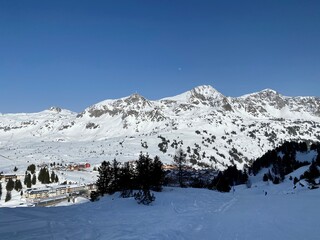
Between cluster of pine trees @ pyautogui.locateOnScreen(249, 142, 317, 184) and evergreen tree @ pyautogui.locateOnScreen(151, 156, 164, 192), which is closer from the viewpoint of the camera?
evergreen tree @ pyautogui.locateOnScreen(151, 156, 164, 192)

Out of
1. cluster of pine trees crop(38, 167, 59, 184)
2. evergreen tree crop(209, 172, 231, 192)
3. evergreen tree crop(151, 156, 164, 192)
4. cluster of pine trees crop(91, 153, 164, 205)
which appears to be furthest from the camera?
cluster of pine trees crop(38, 167, 59, 184)

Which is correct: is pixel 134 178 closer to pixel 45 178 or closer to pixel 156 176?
pixel 156 176

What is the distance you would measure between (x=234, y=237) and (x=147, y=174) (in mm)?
33726

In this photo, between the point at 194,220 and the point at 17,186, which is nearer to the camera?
the point at 194,220

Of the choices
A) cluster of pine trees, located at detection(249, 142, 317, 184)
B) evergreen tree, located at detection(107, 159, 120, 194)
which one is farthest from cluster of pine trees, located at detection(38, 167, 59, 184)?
evergreen tree, located at detection(107, 159, 120, 194)

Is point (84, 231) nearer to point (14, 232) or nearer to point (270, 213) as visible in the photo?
point (14, 232)

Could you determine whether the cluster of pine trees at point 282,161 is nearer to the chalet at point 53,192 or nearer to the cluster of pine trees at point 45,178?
the chalet at point 53,192

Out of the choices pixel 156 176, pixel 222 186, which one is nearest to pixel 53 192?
pixel 222 186

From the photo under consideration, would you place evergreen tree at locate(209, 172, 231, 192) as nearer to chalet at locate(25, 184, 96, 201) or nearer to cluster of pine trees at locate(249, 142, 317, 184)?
cluster of pine trees at locate(249, 142, 317, 184)

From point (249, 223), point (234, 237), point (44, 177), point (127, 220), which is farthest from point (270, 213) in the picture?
point (44, 177)

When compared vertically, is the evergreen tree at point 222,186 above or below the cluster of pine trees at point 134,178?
below

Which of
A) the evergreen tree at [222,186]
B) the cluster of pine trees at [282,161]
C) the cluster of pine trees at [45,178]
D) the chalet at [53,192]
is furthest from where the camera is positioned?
the cluster of pine trees at [45,178]

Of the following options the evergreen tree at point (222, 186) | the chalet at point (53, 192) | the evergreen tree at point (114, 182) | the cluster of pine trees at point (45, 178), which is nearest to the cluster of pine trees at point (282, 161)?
the evergreen tree at point (222, 186)

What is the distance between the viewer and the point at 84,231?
18.2 meters
